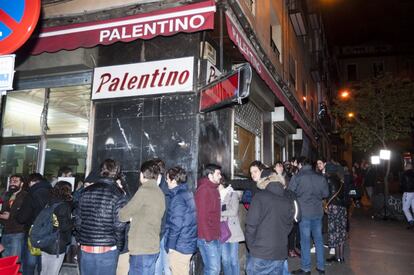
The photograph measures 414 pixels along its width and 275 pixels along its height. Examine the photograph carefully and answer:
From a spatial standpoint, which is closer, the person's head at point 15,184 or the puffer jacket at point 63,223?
the puffer jacket at point 63,223

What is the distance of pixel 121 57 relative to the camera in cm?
642

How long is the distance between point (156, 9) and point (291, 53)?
374 inches

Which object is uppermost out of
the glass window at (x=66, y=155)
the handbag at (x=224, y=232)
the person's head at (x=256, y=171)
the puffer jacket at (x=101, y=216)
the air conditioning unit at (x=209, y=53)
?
the air conditioning unit at (x=209, y=53)

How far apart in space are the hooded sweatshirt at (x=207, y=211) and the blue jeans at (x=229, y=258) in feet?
1.78

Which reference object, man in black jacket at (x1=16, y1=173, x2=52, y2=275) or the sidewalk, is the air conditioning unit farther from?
the sidewalk

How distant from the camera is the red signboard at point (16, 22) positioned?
3295 mm

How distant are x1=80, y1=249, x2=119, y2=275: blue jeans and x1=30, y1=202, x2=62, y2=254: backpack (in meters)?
1.07

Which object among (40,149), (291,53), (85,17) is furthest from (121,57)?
(291,53)

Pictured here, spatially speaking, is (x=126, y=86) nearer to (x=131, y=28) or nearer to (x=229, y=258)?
(x=131, y=28)

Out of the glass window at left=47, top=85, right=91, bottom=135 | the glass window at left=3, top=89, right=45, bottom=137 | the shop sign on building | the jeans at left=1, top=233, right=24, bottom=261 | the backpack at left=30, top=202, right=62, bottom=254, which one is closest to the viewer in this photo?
the shop sign on building

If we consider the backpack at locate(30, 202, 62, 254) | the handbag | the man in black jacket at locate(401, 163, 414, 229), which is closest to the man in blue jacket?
the handbag

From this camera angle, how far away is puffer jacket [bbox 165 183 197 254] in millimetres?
4469

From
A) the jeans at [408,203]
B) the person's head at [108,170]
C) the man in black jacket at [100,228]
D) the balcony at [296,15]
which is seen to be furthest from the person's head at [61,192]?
the balcony at [296,15]

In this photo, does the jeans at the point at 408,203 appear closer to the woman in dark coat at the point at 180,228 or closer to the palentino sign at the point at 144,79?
the palentino sign at the point at 144,79
